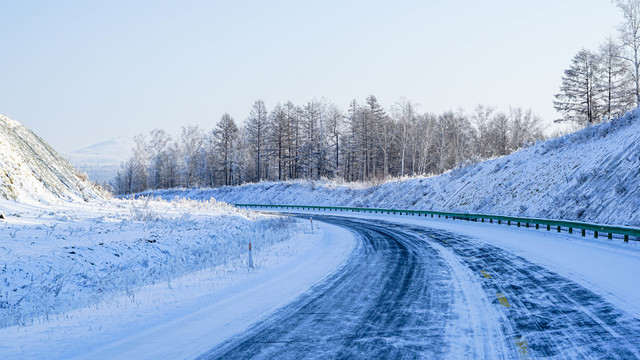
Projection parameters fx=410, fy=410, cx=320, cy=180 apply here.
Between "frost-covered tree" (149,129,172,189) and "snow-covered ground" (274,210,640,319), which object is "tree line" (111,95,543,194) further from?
"snow-covered ground" (274,210,640,319)

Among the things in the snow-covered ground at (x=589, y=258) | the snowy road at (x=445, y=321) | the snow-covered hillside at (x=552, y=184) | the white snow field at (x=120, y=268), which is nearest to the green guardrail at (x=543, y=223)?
the snow-covered ground at (x=589, y=258)

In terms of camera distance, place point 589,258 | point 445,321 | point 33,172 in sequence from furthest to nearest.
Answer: point 33,172 → point 589,258 → point 445,321

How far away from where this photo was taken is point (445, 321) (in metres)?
5.68

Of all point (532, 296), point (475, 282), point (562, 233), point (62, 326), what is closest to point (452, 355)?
point (532, 296)

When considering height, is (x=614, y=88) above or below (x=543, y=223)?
above

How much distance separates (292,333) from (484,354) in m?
2.35

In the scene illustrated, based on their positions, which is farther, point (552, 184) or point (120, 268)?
point (552, 184)

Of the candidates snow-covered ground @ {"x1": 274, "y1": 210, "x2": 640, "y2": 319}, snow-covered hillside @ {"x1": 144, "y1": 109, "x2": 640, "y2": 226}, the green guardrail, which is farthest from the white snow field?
snow-covered hillside @ {"x1": 144, "y1": 109, "x2": 640, "y2": 226}

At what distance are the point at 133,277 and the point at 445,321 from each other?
8634mm

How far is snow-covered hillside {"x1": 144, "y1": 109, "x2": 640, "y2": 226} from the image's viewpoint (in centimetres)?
1817

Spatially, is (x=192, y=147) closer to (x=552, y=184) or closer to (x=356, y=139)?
(x=356, y=139)

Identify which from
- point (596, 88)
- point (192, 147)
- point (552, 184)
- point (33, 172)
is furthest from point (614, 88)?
point (192, 147)

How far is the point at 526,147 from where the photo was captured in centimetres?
3341

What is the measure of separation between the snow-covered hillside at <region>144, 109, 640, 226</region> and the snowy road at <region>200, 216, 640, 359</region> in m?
11.5
